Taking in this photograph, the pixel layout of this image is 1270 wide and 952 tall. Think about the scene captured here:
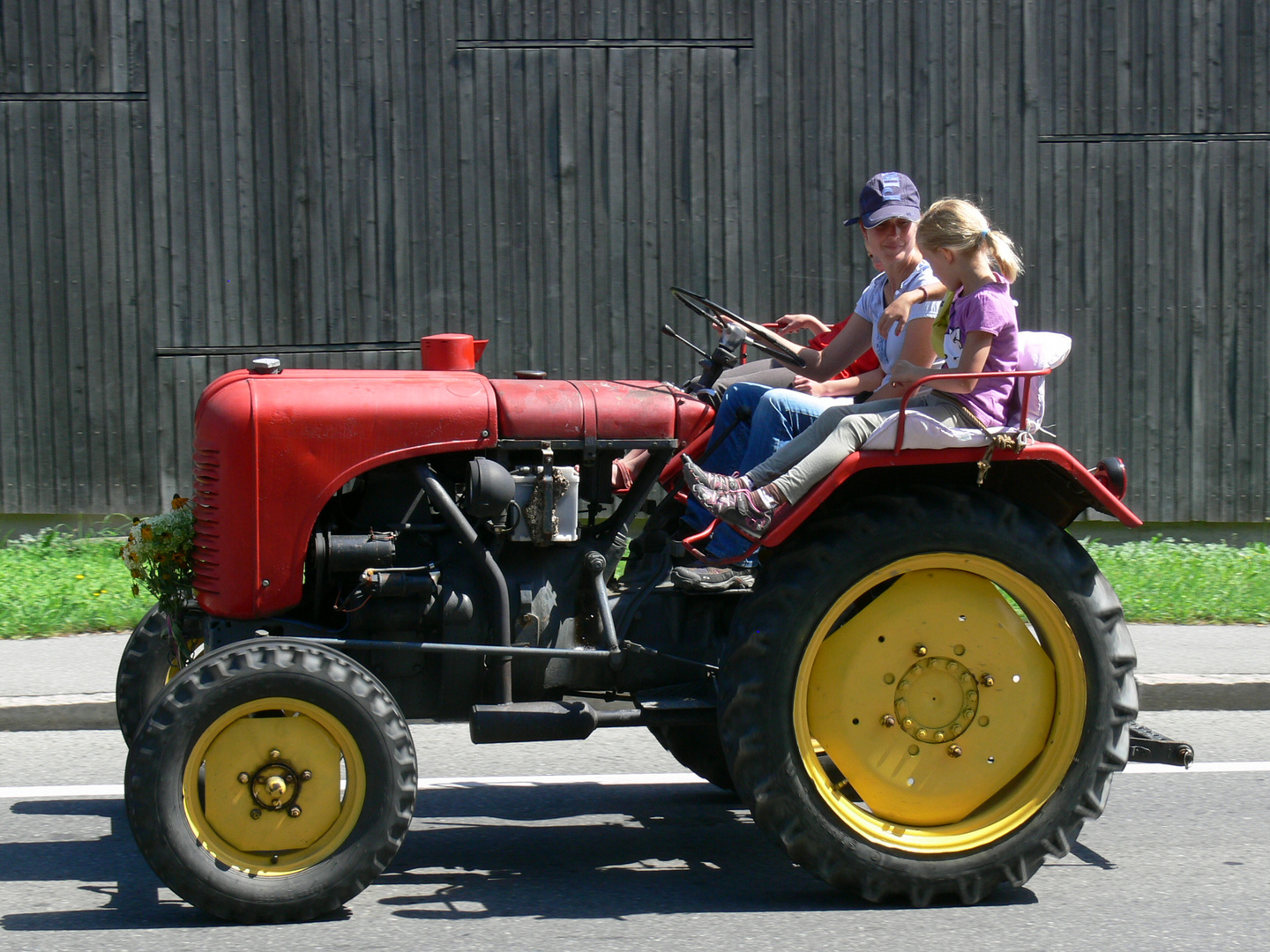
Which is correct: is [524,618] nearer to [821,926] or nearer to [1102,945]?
[821,926]

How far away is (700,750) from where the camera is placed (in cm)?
467

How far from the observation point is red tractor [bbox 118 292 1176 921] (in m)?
3.50

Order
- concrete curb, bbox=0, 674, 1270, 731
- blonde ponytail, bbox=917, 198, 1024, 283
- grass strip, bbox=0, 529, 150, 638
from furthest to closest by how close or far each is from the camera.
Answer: grass strip, bbox=0, 529, 150, 638 < concrete curb, bbox=0, 674, 1270, 731 < blonde ponytail, bbox=917, 198, 1024, 283

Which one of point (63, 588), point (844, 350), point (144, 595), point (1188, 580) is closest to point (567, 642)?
point (844, 350)

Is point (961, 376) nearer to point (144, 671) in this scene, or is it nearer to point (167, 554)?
point (167, 554)

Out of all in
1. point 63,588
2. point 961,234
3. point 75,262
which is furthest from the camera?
point 75,262

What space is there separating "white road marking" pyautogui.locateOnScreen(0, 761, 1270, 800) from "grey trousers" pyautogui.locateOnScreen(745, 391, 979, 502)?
5.56 ft

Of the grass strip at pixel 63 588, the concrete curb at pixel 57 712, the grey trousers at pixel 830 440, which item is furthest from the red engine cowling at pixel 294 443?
the grass strip at pixel 63 588

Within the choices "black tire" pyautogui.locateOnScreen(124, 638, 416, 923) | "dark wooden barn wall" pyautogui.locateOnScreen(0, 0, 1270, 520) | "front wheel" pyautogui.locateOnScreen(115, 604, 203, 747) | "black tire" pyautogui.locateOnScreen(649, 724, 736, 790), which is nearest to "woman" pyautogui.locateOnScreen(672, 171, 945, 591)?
"black tire" pyautogui.locateOnScreen(649, 724, 736, 790)

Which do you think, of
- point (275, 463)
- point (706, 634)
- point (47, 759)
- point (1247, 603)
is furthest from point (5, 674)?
point (1247, 603)

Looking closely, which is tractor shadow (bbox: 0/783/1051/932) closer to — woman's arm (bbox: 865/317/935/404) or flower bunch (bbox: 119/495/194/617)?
flower bunch (bbox: 119/495/194/617)

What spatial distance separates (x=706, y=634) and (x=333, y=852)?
1.28m

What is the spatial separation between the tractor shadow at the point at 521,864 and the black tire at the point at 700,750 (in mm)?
124

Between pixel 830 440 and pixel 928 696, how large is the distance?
2.55 ft
